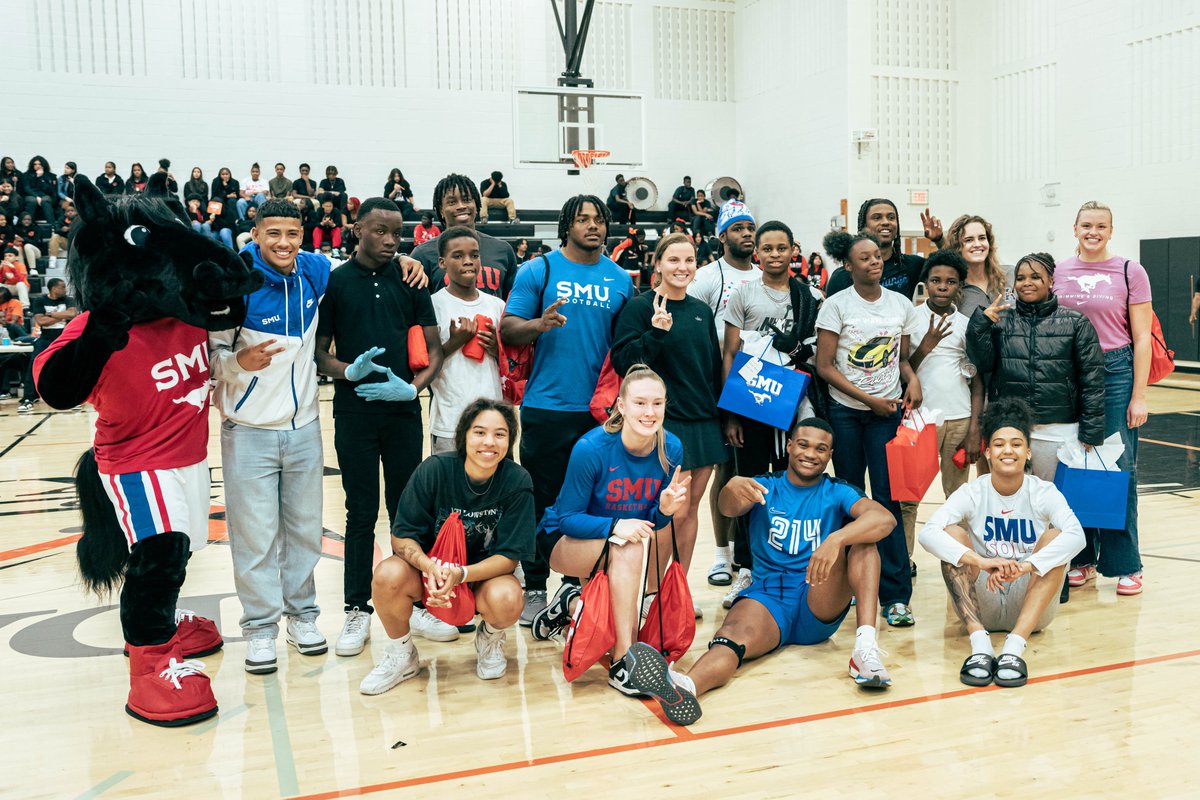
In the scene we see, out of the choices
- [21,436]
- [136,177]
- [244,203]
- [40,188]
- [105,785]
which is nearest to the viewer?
[105,785]

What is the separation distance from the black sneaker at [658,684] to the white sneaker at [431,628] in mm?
1044

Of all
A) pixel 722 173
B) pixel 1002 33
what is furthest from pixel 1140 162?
pixel 722 173

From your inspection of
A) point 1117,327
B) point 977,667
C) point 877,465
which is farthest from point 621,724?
point 1117,327

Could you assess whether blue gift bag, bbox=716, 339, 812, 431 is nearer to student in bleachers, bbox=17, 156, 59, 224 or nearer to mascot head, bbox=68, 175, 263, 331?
mascot head, bbox=68, 175, 263, 331

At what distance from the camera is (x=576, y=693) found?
3.51m

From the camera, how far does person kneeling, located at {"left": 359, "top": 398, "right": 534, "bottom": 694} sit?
11.6ft

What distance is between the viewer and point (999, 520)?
3945 mm

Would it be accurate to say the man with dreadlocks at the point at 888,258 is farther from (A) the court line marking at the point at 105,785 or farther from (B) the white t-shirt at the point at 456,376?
(A) the court line marking at the point at 105,785

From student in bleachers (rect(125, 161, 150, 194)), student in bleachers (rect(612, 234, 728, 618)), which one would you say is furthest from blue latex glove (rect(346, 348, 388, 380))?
student in bleachers (rect(125, 161, 150, 194))

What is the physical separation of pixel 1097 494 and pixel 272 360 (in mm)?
3567

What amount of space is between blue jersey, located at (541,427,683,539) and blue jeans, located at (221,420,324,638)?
102 centimetres

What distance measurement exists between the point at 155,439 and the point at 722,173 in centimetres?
2065

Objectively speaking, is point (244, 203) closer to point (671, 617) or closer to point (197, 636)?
point (197, 636)

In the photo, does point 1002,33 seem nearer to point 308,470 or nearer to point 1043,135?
point 1043,135
